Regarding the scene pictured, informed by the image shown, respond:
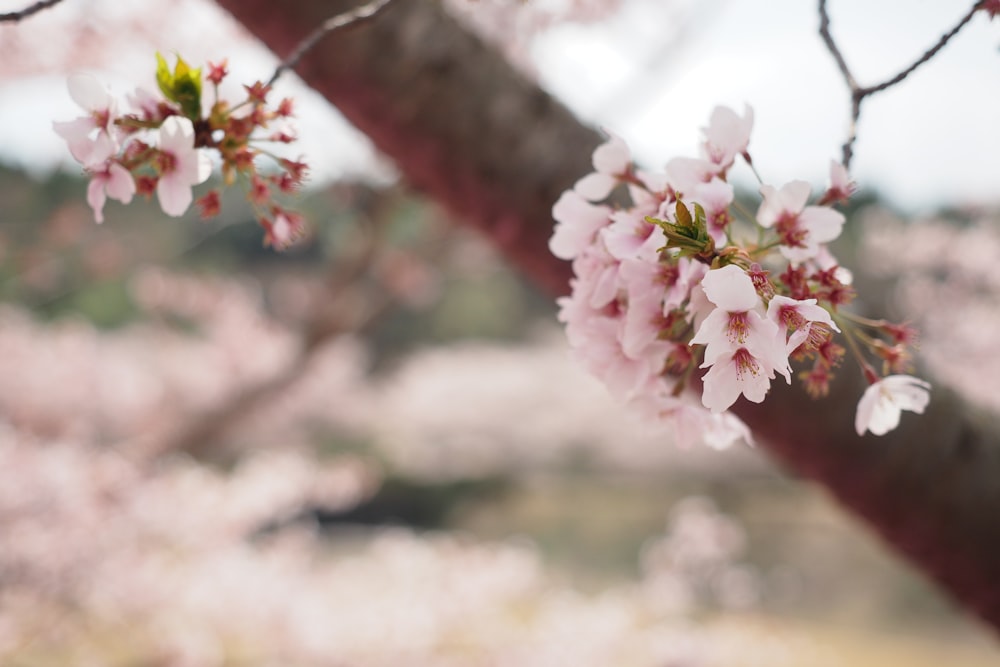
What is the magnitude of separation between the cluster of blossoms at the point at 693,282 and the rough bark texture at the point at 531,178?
33 centimetres

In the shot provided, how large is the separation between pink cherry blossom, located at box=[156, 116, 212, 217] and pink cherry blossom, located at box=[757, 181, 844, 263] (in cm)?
33

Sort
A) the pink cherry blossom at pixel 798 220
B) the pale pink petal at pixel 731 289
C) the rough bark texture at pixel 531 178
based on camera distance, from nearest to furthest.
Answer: the pale pink petal at pixel 731 289
the pink cherry blossom at pixel 798 220
the rough bark texture at pixel 531 178

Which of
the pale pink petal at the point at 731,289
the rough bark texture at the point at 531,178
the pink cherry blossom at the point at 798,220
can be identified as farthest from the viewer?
the rough bark texture at the point at 531,178

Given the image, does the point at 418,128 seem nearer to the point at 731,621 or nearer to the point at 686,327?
the point at 686,327

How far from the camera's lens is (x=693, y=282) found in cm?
39

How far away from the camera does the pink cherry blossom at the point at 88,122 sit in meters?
0.43

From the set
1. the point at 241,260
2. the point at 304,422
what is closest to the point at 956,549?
the point at 304,422

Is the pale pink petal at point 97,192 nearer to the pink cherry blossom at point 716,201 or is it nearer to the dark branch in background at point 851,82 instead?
the pink cherry blossom at point 716,201

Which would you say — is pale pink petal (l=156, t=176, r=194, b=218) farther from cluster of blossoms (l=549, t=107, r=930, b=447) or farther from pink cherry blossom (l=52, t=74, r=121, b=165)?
cluster of blossoms (l=549, t=107, r=930, b=447)

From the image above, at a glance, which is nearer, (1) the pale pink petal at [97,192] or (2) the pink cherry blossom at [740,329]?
(2) the pink cherry blossom at [740,329]

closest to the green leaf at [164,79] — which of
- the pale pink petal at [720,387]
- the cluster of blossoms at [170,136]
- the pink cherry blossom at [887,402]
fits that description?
the cluster of blossoms at [170,136]

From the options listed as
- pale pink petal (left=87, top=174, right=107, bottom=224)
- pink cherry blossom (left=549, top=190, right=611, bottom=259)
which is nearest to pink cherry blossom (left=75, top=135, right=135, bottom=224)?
pale pink petal (left=87, top=174, right=107, bottom=224)

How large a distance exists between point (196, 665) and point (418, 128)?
8.80 ft

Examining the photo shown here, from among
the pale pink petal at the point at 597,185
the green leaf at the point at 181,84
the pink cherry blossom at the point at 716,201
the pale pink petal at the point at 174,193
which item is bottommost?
the pale pink petal at the point at 174,193
